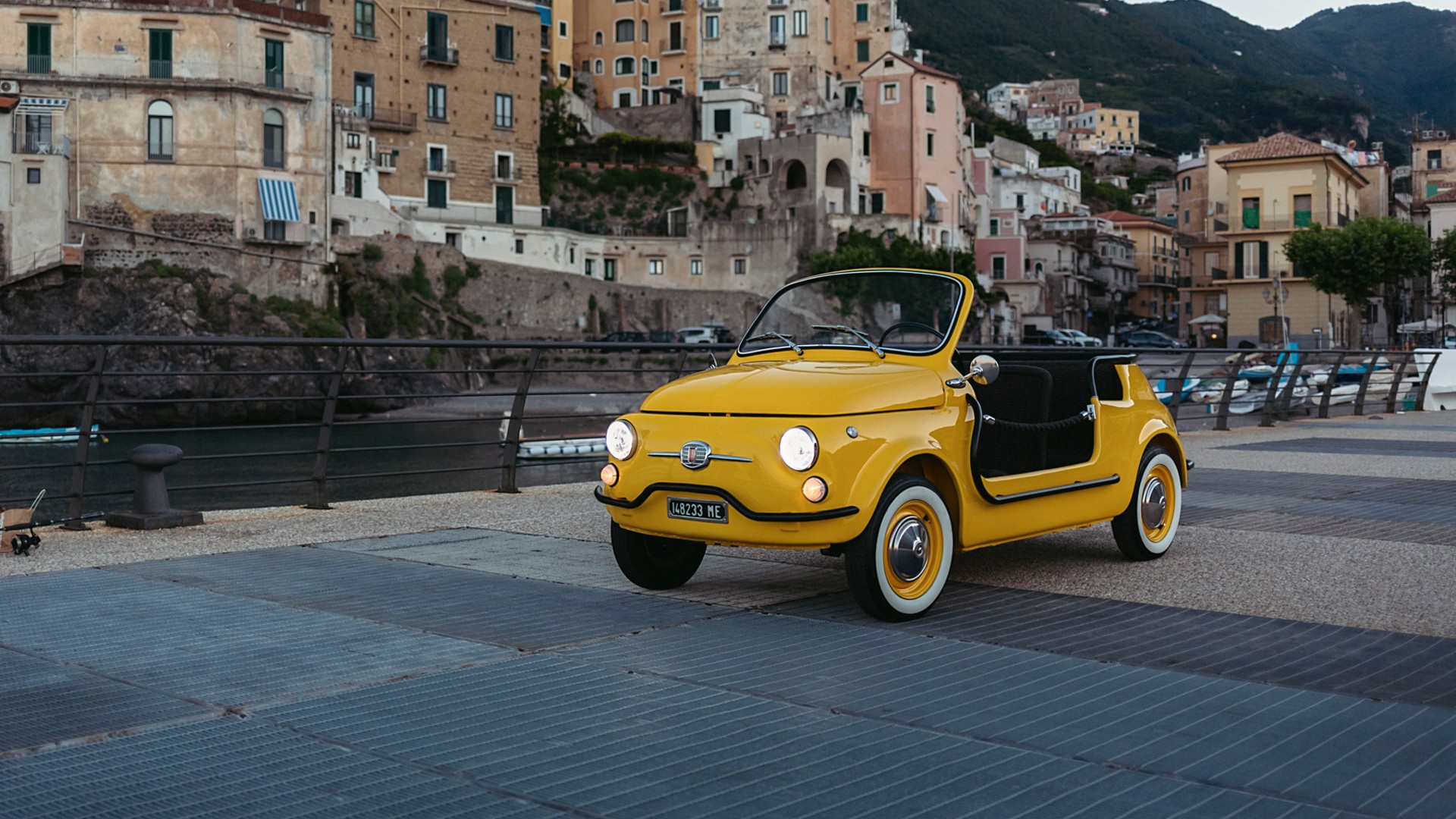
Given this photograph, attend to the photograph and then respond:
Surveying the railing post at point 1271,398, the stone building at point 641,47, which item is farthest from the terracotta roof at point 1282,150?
the railing post at point 1271,398

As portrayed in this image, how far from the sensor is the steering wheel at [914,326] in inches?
275

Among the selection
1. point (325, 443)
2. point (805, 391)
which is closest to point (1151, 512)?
point (805, 391)

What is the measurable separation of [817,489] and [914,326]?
165 cm

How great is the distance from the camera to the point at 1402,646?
5.47 m

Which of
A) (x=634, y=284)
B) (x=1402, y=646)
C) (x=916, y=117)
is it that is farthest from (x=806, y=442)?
(x=916, y=117)

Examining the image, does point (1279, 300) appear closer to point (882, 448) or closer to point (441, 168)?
point (441, 168)

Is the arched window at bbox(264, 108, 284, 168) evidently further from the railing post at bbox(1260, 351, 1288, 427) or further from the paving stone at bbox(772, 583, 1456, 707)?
the paving stone at bbox(772, 583, 1456, 707)

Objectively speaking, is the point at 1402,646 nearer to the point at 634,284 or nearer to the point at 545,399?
the point at 545,399

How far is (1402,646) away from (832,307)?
3397 mm

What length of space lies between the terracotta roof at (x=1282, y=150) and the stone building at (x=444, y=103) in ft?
129

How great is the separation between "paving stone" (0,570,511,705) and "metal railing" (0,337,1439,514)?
188 centimetres

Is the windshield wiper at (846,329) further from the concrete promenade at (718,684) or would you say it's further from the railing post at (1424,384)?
the railing post at (1424,384)

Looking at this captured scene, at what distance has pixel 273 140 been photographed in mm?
56969

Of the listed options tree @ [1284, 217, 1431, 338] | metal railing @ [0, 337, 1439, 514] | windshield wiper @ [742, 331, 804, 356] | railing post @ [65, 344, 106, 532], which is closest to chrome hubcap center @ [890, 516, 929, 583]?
windshield wiper @ [742, 331, 804, 356]
